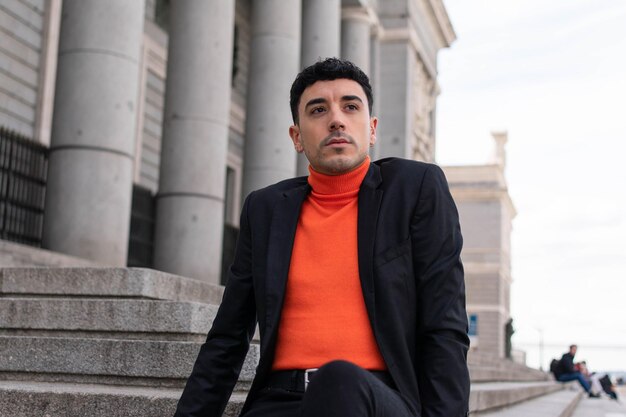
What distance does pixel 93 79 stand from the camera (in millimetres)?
10641

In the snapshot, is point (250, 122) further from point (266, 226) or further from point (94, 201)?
point (266, 226)

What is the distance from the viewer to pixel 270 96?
16500mm

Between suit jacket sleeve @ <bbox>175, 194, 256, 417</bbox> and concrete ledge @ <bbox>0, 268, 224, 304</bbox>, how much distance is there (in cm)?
323

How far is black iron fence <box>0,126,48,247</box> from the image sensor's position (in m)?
11.1

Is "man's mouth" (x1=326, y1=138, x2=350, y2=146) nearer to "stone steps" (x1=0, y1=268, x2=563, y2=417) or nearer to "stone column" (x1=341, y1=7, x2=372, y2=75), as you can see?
"stone steps" (x1=0, y1=268, x2=563, y2=417)

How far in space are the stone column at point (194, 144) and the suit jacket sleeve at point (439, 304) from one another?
10401mm

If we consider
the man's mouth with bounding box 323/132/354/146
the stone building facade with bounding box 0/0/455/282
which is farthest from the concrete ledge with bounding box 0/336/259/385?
the stone building facade with bounding box 0/0/455/282

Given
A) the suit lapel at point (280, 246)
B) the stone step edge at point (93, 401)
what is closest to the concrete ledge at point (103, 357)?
the stone step edge at point (93, 401)

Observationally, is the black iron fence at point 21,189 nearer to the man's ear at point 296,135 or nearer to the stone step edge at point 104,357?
the stone step edge at point 104,357

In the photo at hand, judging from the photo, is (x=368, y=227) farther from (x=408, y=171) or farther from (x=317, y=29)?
(x=317, y=29)

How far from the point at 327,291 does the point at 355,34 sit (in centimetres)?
1952

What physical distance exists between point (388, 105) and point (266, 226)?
2348cm

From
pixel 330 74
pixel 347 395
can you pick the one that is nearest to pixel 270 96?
pixel 330 74

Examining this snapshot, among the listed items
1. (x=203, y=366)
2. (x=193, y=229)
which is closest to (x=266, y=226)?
(x=203, y=366)
